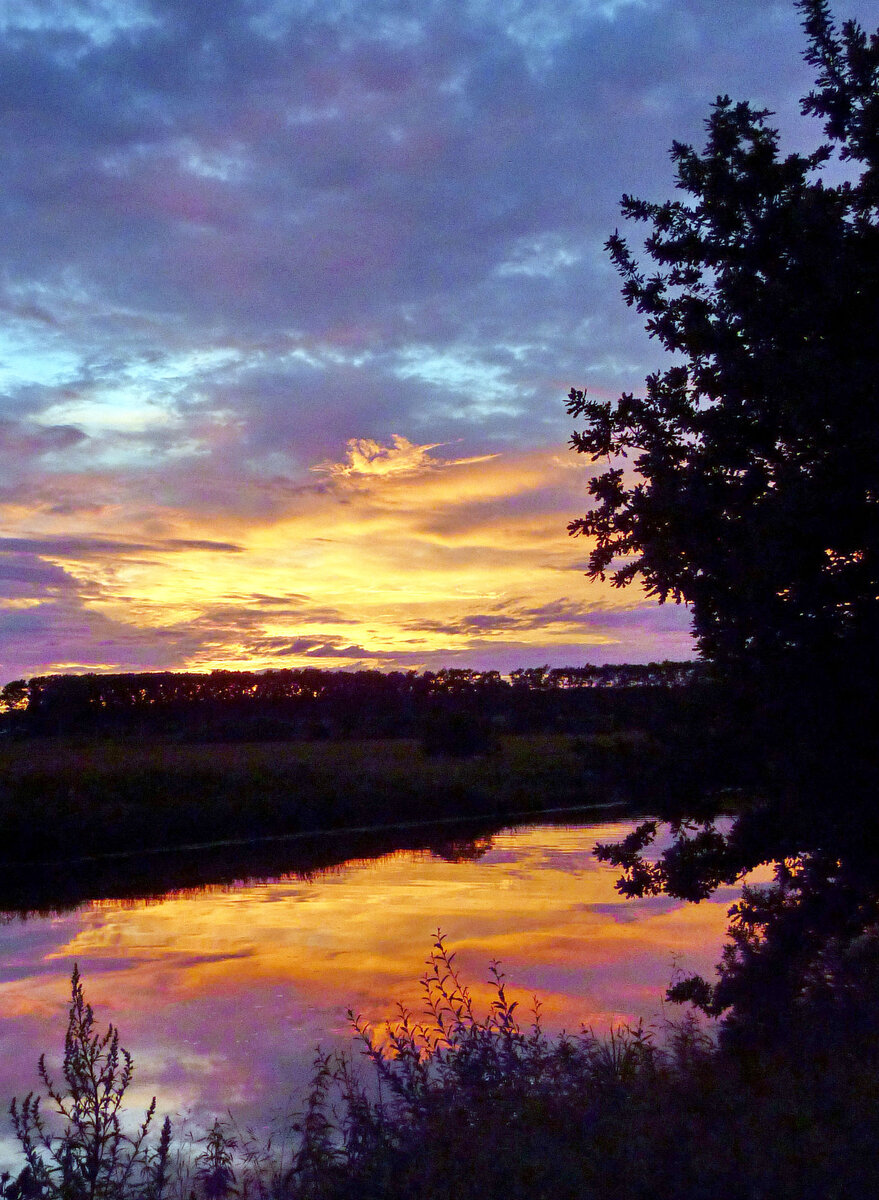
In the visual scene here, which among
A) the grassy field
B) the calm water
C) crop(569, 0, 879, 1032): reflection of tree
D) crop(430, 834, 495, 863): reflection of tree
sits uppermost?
crop(569, 0, 879, 1032): reflection of tree

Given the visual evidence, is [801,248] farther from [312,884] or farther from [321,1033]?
[312,884]

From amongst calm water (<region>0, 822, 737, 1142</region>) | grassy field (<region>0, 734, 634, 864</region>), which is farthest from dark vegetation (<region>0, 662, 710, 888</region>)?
calm water (<region>0, 822, 737, 1142</region>)

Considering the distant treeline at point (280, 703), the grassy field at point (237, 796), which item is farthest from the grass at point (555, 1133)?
the distant treeline at point (280, 703)

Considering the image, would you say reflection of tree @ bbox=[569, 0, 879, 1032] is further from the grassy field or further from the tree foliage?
the grassy field

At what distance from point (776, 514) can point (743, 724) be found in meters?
1.76

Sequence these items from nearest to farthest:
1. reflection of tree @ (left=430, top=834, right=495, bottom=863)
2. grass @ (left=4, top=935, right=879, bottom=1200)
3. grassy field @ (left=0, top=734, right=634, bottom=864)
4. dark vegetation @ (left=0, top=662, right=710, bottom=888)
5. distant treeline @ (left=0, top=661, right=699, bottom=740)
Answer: grass @ (left=4, top=935, right=879, bottom=1200)
dark vegetation @ (left=0, top=662, right=710, bottom=888)
reflection of tree @ (left=430, top=834, right=495, bottom=863)
grassy field @ (left=0, top=734, right=634, bottom=864)
distant treeline @ (left=0, top=661, right=699, bottom=740)

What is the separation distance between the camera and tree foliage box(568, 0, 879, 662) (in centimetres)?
723

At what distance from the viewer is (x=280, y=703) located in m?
82.3

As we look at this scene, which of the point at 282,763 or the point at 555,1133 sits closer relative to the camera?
the point at 555,1133

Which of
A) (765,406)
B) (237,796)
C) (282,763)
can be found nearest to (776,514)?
(765,406)

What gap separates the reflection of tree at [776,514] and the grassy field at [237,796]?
50.2 feet

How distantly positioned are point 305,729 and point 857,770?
72.6m

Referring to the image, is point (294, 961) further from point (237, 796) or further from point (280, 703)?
point (280, 703)

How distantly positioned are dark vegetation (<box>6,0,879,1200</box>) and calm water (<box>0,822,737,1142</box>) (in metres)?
2.09
